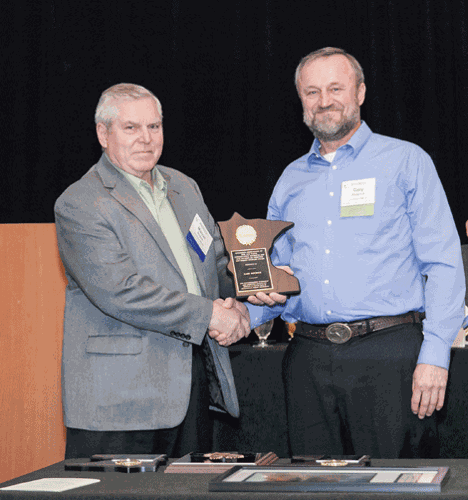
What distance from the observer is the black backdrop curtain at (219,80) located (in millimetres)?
4145

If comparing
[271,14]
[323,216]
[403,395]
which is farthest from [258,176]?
[403,395]

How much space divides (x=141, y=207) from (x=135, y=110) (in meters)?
0.40

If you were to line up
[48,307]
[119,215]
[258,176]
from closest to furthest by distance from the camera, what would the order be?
1. [119,215]
2. [48,307]
3. [258,176]

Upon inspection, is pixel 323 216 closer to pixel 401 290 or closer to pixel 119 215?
pixel 401 290

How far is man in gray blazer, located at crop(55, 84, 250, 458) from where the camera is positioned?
226 cm

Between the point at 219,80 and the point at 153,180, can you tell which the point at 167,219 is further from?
the point at 219,80

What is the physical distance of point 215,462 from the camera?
150cm

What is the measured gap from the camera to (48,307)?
3189mm

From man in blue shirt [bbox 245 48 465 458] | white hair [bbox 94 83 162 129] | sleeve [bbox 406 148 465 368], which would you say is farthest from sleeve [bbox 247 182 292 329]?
white hair [bbox 94 83 162 129]

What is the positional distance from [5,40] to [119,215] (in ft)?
9.29

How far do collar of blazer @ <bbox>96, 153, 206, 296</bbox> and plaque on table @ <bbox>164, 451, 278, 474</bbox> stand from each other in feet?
3.09

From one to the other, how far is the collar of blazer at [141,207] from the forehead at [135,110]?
0.57 feet

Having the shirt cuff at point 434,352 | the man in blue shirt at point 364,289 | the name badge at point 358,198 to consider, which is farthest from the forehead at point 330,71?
the shirt cuff at point 434,352

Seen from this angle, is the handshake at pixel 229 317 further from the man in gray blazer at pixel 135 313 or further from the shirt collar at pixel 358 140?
the shirt collar at pixel 358 140
